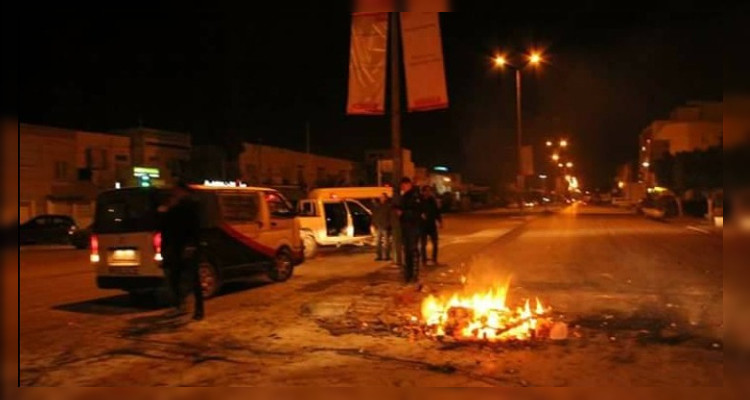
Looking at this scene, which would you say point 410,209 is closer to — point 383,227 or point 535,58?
point 383,227

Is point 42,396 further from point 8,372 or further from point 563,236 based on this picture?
point 563,236

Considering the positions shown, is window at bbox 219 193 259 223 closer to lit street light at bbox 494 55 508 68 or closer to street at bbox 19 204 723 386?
street at bbox 19 204 723 386

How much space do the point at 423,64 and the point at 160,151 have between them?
42017 millimetres

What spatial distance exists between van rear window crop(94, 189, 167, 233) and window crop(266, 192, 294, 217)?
9.81ft

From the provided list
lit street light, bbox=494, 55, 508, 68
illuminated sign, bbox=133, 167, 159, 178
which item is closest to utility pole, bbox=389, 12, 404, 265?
A: lit street light, bbox=494, 55, 508, 68

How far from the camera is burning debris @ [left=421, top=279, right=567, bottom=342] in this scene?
8.53m

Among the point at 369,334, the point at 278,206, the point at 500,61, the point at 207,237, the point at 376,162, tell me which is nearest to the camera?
the point at 369,334

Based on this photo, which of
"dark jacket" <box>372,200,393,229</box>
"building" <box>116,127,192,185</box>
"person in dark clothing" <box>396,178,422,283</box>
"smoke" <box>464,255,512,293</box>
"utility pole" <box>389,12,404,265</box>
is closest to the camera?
"smoke" <box>464,255,512,293</box>

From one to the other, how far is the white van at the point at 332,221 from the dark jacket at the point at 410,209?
22.0ft

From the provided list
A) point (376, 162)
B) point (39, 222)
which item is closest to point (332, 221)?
point (39, 222)

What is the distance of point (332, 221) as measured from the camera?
2206 cm

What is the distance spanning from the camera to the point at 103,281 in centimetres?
1181

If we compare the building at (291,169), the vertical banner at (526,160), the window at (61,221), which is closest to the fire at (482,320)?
the window at (61,221)

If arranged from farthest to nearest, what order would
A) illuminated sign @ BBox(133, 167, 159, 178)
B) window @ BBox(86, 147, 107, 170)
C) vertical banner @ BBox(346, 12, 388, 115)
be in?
1. illuminated sign @ BBox(133, 167, 159, 178)
2. window @ BBox(86, 147, 107, 170)
3. vertical banner @ BBox(346, 12, 388, 115)
